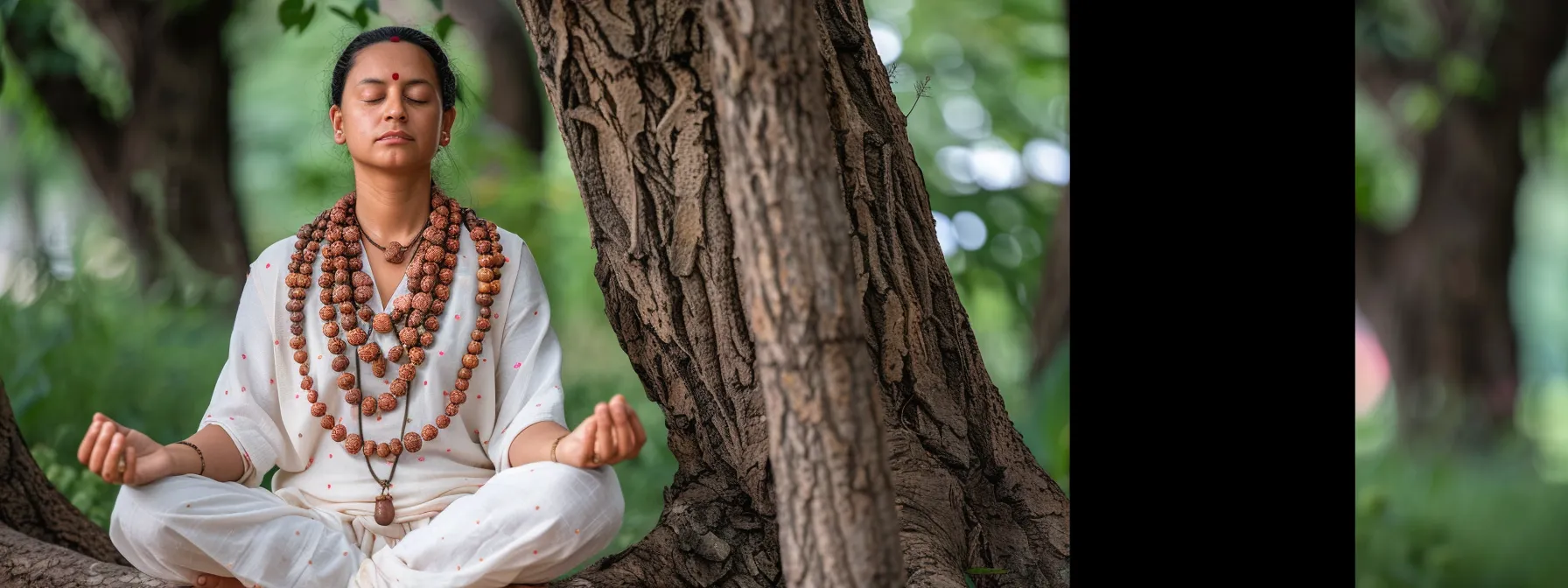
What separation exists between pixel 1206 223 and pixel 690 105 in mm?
872

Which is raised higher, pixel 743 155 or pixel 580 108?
pixel 580 108

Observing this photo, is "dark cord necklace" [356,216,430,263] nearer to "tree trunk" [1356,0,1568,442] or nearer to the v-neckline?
the v-neckline

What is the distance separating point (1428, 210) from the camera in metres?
4.69

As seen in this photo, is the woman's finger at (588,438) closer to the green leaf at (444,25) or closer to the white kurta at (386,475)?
the white kurta at (386,475)

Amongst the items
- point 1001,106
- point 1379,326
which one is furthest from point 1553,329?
point 1001,106

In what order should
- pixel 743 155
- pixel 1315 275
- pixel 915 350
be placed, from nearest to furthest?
pixel 743 155 → pixel 1315 275 → pixel 915 350

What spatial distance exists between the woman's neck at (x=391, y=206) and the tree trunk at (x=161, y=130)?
10.1ft

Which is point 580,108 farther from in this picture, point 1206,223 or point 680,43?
point 1206,223

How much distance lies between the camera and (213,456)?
2010 mm

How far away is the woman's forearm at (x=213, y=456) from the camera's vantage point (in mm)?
1939

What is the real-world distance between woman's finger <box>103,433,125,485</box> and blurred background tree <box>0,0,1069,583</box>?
8.51ft

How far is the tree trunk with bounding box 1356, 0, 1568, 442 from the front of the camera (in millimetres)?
4441

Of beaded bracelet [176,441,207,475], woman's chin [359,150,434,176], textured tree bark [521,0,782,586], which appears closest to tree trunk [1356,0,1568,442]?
textured tree bark [521,0,782,586]

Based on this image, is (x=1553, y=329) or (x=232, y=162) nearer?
(x=1553, y=329)
